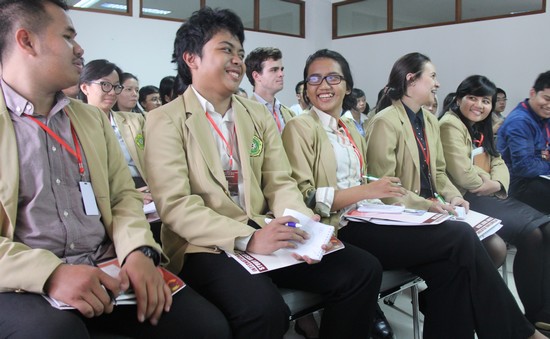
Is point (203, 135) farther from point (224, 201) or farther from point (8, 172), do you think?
point (8, 172)

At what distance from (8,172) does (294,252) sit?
0.82 metres

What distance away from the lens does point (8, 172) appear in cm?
120

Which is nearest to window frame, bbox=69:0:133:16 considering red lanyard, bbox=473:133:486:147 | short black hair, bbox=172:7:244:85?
short black hair, bbox=172:7:244:85

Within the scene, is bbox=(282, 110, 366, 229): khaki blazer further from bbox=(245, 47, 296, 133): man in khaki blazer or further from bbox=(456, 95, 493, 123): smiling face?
bbox=(245, 47, 296, 133): man in khaki blazer

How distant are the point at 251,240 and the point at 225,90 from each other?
24.1 inches

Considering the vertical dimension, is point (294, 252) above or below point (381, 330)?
above

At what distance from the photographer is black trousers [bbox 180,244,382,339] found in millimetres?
1381

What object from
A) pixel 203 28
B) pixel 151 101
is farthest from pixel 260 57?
pixel 203 28

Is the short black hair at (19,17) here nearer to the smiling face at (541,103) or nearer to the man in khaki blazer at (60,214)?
the man in khaki blazer at (60,214)

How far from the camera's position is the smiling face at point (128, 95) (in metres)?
3.35

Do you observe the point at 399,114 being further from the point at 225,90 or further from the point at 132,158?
the point at 132,158

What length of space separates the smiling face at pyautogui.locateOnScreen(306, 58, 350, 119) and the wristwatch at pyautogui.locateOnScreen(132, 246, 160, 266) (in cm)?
115

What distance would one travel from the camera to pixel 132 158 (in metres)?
2.69

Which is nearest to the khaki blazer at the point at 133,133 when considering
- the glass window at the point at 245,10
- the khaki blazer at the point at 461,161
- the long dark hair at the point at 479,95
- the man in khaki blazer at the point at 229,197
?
the man in khaki blazer at the point at 229,197
